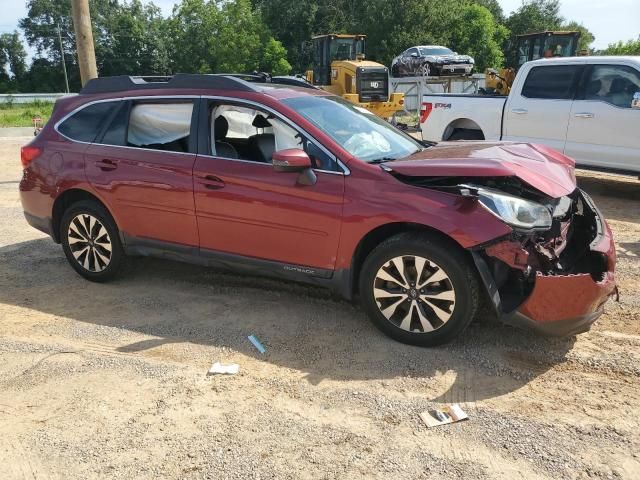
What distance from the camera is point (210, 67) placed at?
5966 cm

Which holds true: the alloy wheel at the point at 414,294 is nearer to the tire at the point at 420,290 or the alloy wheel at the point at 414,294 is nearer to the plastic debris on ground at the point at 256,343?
the tire at the point at 420,290

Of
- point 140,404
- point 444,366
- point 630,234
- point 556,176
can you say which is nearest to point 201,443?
point 140,404

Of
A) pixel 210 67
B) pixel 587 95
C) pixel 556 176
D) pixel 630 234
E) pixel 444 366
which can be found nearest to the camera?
pixel 444 366

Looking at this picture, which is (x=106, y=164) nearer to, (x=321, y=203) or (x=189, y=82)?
(x=189, y=82)

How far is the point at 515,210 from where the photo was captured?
11.5 ft

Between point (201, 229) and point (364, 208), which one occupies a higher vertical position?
point (364, 208)

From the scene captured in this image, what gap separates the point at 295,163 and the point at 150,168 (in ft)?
4.85

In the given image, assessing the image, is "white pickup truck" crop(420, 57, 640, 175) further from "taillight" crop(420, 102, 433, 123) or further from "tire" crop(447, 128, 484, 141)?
"taillight" crop(420, 102, 433, 123)

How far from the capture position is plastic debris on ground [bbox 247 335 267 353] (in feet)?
12.8

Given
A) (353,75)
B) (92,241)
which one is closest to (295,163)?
(92,241)

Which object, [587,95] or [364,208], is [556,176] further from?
[587,95]

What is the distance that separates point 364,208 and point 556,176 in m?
1.43

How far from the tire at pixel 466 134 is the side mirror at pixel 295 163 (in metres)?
5.99

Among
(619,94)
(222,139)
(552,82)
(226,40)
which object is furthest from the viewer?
(226,40)
